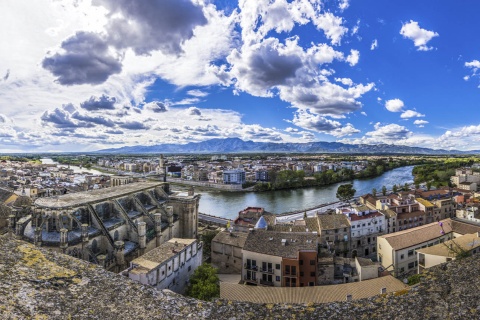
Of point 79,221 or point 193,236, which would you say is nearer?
point 79,221

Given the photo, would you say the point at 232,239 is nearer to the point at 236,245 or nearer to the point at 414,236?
the point at 236,245

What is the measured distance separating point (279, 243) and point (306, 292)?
12.8 ft

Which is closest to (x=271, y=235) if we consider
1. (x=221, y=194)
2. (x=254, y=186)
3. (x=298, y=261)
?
(x=298, y=261)

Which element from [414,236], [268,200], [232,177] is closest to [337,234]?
[414,236]

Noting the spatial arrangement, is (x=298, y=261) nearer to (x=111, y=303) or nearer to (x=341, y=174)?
(x=111, y=303)

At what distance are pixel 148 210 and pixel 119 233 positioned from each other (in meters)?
3.83

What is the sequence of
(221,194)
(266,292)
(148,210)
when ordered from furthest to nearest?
(221,194) → (148,210) → (266,292)

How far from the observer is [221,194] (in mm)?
55938

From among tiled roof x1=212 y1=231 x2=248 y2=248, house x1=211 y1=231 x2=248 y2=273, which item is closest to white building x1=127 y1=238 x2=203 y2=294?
house x1=211 y1=231 x2=248 y2=273

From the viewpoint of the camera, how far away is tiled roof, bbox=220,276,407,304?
11977 millimetres

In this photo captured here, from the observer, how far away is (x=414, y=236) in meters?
20.3

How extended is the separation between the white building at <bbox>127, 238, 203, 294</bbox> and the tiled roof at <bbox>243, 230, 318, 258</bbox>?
2.83 metres

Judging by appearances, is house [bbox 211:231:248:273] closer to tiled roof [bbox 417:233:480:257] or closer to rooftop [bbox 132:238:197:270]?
rooftop [bbox 132:238:197:270]

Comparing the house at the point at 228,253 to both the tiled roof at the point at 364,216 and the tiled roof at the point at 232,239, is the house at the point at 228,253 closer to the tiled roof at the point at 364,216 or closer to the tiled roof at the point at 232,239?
the tiled roof at the point at 232,239
